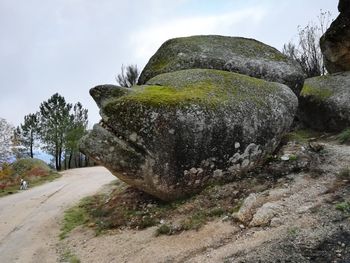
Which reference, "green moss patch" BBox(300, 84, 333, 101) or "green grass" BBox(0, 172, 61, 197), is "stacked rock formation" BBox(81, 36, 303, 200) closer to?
"green moss patch" BBox(300, 84, 333, 101)

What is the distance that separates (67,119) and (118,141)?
107 feet

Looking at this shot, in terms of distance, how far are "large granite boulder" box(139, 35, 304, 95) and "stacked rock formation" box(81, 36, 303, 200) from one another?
2.25m

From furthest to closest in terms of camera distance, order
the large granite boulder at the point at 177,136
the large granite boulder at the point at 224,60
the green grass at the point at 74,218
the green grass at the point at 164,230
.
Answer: the large granite boulder at the point at 224,60 → the green grass at the point at 74,218 → the large granite boulder at the point at 177,136 → the green grass at the point at 164,230

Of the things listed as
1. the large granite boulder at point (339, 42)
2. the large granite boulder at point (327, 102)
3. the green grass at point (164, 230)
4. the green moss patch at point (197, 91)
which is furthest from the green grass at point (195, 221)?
the large granite boulder at point (339, 42)

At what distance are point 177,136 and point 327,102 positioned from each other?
6.15 m

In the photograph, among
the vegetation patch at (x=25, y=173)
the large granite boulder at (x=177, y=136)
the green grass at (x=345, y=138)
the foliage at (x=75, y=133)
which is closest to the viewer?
the large granite boulder at (x=177, y=136)

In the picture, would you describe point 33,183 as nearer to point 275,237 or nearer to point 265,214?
point 265,214

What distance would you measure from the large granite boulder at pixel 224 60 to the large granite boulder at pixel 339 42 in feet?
5.39

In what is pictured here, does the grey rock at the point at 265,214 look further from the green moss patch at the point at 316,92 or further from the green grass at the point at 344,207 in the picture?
the green moss patch at the point at 316,92

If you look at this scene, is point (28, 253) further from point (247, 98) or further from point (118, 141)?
point (247, 98)

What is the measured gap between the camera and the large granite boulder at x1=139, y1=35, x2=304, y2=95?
1188 cm

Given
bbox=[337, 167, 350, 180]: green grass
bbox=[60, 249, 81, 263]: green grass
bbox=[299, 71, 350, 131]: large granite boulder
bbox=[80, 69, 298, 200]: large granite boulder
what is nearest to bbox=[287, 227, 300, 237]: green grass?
bbox=[337, 167, 350, 180]: green grass

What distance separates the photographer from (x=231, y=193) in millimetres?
8094

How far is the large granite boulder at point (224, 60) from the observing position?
1188cm
